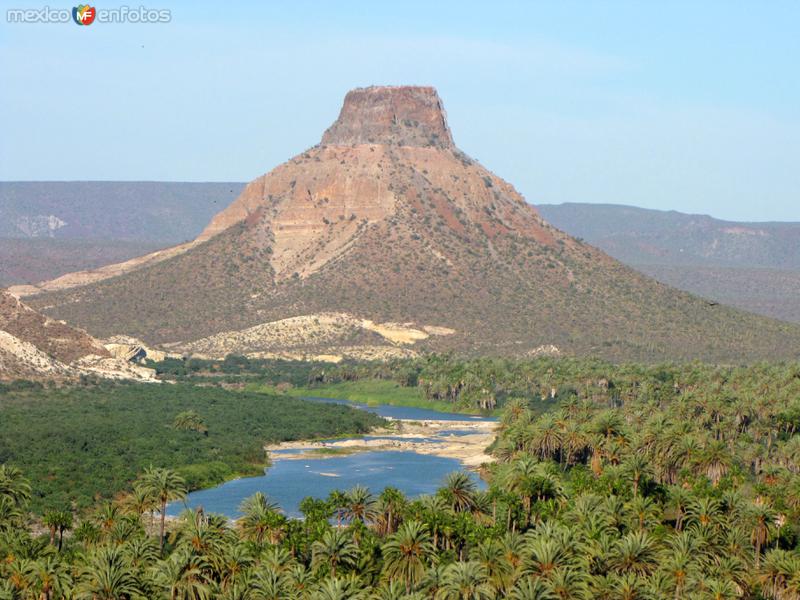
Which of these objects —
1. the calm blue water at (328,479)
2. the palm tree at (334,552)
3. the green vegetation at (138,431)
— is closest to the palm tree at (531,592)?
the palm tree at (334,552)

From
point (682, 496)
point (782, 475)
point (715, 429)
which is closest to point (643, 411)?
point (715, 429)

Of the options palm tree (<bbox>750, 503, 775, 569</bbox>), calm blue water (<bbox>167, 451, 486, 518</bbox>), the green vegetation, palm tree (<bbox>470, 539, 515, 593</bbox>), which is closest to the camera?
palm tree (<bbox>470, 539, 515, 593</bbox>)

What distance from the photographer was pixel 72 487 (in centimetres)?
10719

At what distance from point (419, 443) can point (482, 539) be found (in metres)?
70.2

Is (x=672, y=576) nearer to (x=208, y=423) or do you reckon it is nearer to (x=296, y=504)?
(x=296, y=504)

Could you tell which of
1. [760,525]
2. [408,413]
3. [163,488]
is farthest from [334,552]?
[408,413]

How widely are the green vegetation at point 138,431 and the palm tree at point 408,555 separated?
114 feet

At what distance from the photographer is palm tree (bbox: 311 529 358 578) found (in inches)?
2741

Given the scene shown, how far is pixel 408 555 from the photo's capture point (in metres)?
70.3

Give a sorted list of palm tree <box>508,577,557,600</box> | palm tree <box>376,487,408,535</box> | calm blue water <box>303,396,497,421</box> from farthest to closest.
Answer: calm blue water <box>303,396,497,421</box>
palm tree <box>376,487,408,535</box>
palm tree <box>508,577,557,600</box>

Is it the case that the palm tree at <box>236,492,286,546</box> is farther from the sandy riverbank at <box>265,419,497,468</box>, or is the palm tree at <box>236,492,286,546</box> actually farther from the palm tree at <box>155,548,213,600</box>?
the sandy riverbank at <box>265,419,497,468</box>

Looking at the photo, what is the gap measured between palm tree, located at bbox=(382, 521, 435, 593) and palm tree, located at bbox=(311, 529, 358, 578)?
1633 mm

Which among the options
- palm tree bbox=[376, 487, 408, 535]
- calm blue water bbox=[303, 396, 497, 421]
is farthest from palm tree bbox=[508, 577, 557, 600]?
calm blue water bbox=[303, 396, 497, 421]

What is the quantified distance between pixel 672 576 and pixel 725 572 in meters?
4.72
